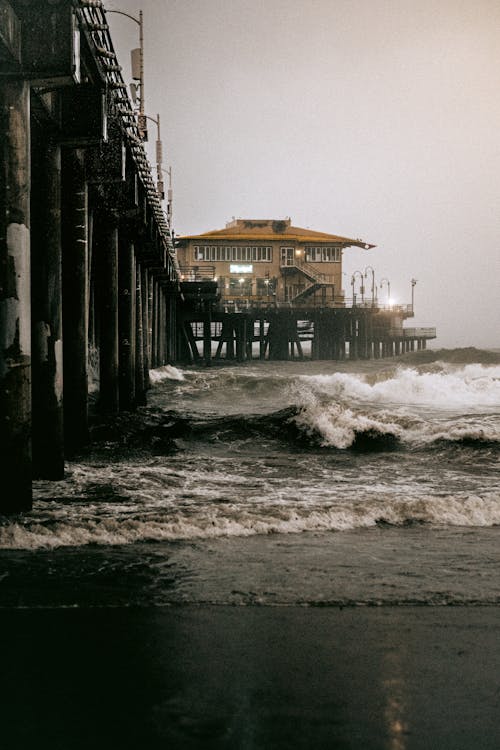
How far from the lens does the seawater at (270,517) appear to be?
166 inches

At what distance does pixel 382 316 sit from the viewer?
63.3 metres

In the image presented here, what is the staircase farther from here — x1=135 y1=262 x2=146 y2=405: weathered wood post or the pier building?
x1=135 y1=262 x2=146 y2=405: weathered wood post

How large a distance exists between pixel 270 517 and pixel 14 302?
120 inches

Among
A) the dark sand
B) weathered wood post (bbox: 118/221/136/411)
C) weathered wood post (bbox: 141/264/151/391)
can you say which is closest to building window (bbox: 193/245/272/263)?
weathered wood post (bbox: 141/264/151/391)

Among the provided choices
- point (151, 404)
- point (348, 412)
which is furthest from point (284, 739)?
point (151, 404)

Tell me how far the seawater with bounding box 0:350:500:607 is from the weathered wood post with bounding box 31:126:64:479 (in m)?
0.44

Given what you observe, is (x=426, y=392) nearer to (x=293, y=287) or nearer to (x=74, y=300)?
(x=74, y=300)

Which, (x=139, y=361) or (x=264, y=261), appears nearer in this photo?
(x=139, y=361)

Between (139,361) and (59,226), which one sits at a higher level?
(59,226)

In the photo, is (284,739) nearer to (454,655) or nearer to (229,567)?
(454,655)

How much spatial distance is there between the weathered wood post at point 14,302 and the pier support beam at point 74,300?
3546 millimetres

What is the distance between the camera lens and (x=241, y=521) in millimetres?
5965

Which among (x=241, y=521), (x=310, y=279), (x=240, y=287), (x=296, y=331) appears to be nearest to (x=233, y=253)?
(x=240, y=287)

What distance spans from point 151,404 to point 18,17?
1445 cm
